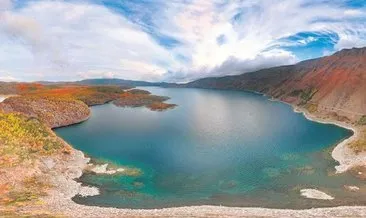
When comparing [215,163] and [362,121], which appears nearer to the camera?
[215,163]

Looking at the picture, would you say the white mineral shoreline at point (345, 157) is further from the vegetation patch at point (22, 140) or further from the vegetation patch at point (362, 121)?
the vegetation patch at point (22, 140)

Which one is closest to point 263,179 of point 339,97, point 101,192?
point 101,192

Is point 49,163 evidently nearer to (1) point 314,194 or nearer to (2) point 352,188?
(1) point 314,194

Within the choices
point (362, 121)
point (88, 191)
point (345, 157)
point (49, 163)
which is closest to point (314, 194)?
point (345, 157)

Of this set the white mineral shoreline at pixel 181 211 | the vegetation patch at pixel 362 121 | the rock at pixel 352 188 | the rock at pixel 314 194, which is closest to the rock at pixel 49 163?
the white mineral shoreline at pixel 181 211

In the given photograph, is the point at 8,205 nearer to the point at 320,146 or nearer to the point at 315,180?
the point at 315,180

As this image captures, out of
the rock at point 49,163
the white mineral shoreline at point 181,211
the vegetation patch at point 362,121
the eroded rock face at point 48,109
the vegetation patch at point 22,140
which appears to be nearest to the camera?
the white mineral shoreline at point 181,211
